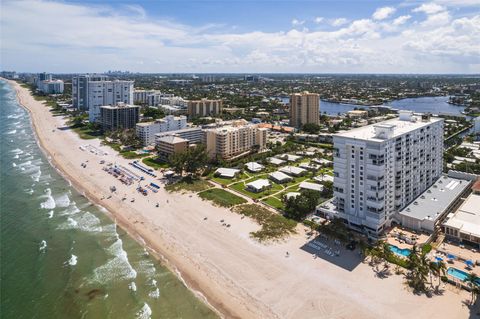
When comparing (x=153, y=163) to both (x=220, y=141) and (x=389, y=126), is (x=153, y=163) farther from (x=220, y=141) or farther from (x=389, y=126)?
(x=389, y=126)

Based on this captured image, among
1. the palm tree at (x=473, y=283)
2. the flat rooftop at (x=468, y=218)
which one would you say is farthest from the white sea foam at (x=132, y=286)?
the flat rooftop at (x=468, y=218)

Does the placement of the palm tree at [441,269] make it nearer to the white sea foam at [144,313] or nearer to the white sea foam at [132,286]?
the white sea foam at [144,313]

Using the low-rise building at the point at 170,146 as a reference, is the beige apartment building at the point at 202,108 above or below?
above

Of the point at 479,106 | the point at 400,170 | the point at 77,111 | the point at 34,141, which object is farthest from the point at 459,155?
the point at 77,111

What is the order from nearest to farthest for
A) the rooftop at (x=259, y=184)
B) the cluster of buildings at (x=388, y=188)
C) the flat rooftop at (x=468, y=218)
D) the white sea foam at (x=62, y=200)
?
the flat rooftop at (x=468, y=218) < the cluster of buildings at (x=388, y=188) < the white sea foam at (x=62, y=200) < the rooftop at (x=259, y=184)

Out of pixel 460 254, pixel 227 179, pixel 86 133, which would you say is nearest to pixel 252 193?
pixel 227 179

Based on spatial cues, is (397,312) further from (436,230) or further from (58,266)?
(58,266)

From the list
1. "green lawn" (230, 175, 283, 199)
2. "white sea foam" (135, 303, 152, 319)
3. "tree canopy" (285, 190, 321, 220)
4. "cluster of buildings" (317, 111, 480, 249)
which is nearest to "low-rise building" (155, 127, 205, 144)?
"green lawn" (230, 175, 283, 199)

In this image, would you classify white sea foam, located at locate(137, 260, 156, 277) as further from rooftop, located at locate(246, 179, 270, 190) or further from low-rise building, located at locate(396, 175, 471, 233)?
low-rise building, located at locate(396, 175, 471, 233)
